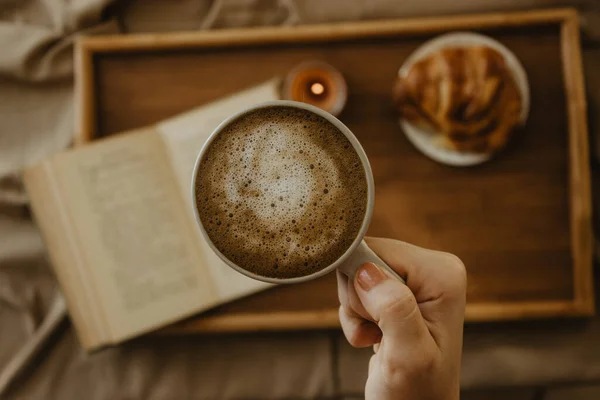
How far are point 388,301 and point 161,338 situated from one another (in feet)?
1.72

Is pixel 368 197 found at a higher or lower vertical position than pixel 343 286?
higher

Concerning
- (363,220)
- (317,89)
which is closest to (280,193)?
(363,220)

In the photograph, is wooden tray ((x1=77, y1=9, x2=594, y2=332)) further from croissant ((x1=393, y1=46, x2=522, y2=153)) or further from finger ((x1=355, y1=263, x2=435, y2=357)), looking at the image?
finger ((x1=355, y1=263, x2=435, y2=357))

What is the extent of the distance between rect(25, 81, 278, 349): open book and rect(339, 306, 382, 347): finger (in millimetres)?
261

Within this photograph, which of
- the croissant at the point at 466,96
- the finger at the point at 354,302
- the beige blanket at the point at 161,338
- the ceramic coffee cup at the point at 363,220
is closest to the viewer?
the ceramic coffee cup at the point at 363,220

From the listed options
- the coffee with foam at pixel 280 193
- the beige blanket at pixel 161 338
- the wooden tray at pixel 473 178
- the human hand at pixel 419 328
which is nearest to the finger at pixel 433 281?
the human hand at pixel 419 328

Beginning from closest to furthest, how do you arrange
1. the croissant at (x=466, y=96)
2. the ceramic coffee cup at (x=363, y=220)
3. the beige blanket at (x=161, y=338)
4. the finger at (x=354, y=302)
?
1. the ceramic coffee cup at (x=363, y=220)
2. the finger at (x=354, y=302)
3. the croissant at (x=466, y=96)
4. the beige blanket at (x=161, y=338)

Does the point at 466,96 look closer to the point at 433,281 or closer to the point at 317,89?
the point at 317,89

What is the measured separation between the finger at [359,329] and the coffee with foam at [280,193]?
0.56 ft

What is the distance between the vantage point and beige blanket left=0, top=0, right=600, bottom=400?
91 centimetres

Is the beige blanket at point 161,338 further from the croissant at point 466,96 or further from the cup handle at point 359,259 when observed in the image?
the cup handle at point 359,259

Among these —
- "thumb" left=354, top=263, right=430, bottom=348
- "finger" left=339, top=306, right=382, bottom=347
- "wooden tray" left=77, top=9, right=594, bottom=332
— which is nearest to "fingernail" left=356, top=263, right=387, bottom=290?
"thumb" left=354, top=263, right=430, bottom=348

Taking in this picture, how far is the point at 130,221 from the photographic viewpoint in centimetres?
86

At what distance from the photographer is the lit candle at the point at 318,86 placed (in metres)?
0.83
